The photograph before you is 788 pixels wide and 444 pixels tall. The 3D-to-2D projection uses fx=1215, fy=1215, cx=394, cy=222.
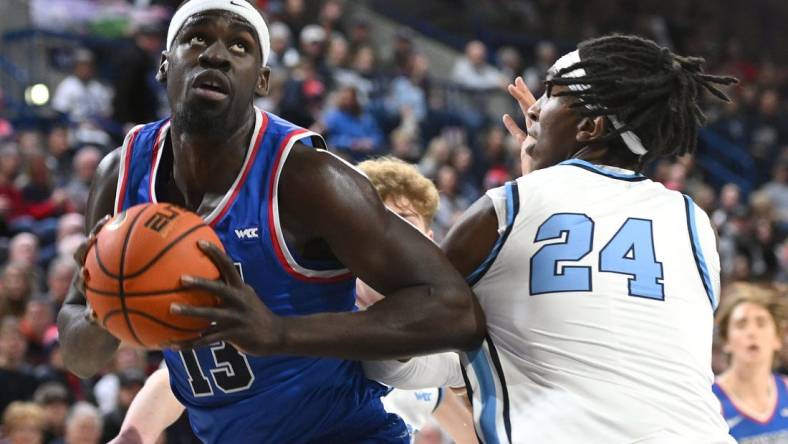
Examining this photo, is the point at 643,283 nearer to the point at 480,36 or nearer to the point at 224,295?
the point at 224,295

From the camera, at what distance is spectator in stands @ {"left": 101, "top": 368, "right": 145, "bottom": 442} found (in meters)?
7.15

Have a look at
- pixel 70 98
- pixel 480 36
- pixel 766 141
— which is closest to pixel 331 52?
pixel 70 98

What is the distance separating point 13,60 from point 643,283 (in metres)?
10.2

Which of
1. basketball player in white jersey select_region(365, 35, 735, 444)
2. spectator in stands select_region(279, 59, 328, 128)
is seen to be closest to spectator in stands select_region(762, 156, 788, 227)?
spectator in stands select_region(279, 59, 328, 128)

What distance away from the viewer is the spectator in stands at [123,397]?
7148 mm

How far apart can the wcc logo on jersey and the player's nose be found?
1.45ft

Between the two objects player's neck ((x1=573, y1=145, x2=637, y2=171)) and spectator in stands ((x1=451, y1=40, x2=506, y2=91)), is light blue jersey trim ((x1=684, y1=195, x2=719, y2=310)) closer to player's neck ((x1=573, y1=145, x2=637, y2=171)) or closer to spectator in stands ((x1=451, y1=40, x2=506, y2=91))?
player's neck ((x1=573, y1=145, x2=637, y2=171))

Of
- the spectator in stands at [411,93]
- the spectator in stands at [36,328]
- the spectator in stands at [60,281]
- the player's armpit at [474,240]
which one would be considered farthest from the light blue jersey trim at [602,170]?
the spectator in stands at [411,93]

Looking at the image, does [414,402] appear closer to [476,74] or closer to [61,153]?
[61,153]

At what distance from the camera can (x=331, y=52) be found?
1357 cm

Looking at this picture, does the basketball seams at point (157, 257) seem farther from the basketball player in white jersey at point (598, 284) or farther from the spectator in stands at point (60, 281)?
the spectator in stands at point (60, 281)

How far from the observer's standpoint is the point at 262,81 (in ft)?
11.5

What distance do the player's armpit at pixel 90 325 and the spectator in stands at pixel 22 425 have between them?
3309 mm

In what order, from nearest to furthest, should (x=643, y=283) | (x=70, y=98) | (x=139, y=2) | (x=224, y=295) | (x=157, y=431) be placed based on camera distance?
1. (x=224, y=295)
2. (x=643, y=283)
3. (x=157, y=431)
4. (x=70, y=98)
5. (x=139, y=2)
